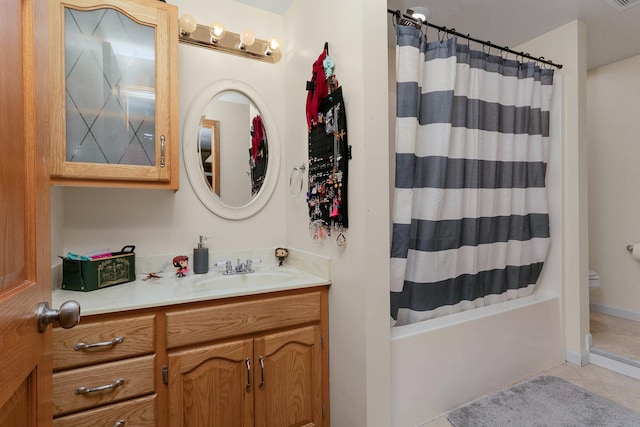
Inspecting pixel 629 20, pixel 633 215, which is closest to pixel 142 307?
pixel 629 20

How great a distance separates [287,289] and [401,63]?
126cm

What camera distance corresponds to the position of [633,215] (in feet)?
9.29

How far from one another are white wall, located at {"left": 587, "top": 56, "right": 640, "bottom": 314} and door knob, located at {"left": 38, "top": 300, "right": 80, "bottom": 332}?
13.0 ft

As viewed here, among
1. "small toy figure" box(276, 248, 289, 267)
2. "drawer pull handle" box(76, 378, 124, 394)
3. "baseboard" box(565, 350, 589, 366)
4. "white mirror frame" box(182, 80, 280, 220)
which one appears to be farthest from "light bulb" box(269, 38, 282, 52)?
"baseboard" box(565, 350, 589, 366)

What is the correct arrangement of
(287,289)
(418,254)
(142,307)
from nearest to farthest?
(142,307) → (287,289) → (418,254)

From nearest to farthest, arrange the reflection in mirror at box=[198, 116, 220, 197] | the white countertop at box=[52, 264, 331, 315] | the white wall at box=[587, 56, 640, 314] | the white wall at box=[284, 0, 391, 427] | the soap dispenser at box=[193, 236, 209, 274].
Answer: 1. the white countertop at box=[52, 264, 331, 315]
2. the white wall at box=[284, 0, 391, 427]
3. the soap dispenser at box=[193, 236, 209, 274]
4. the reflection in mirror at box=[198, 116, 220, 197]
5. the white wall at box=[587, 56, 640, 314]

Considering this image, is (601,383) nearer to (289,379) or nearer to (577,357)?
(577,357)

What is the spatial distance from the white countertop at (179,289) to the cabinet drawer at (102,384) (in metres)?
0.22

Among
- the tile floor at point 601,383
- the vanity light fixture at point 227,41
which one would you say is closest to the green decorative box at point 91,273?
the vanity light fixture at point 227,41

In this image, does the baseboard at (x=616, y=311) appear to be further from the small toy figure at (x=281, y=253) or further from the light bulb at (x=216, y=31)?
the light bulb at (x=216, y=31)

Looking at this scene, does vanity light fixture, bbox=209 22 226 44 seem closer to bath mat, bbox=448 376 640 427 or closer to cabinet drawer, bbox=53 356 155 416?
cabinet drawer, bbox=53 356 155 416

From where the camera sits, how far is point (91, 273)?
1.44 m

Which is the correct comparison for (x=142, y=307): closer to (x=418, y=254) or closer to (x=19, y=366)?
(x=19, y=366)

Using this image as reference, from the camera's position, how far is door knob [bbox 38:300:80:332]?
676mm
